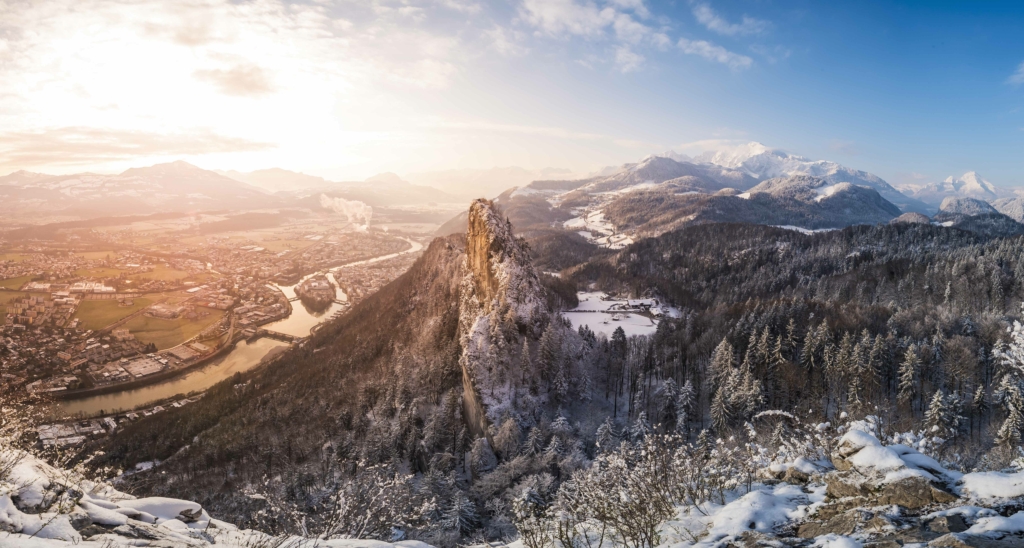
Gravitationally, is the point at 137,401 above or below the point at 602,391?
below

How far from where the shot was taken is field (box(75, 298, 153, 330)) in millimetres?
92062

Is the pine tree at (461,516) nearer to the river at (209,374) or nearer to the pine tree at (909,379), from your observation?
the pine tree at (909,379)

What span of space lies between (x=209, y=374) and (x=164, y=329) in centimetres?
2213

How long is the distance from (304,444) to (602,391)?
40.8 meters

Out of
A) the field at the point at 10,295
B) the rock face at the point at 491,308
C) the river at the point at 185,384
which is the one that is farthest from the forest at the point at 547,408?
the field at the point at 10,295

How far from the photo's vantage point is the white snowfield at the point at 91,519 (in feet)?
30.1

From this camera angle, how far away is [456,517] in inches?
1252

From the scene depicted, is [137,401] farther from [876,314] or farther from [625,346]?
[876,314]

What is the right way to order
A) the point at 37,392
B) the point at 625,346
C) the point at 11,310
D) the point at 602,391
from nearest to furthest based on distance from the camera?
the point at 602,391
the point at 37,392
the point at 625,346
the point at 11,310

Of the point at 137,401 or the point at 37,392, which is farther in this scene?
the point at 137,401

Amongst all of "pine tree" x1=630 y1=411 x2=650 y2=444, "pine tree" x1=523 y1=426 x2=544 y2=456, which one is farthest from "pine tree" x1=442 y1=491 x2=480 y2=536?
"pine tree" x1=630 y1=411 x2=650 y2=444

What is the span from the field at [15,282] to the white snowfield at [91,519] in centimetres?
14249

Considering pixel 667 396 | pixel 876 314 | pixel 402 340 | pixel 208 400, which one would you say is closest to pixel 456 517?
pixel 667 396

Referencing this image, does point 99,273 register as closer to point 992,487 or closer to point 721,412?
point 721,412
